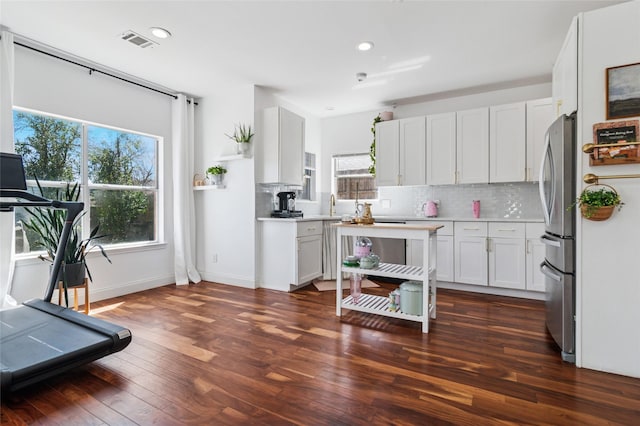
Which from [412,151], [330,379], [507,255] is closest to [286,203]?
[412,151]

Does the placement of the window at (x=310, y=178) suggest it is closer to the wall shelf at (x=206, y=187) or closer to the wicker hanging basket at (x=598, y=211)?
the wall shelf at (x=206, y=187)

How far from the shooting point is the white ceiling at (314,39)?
2.55m

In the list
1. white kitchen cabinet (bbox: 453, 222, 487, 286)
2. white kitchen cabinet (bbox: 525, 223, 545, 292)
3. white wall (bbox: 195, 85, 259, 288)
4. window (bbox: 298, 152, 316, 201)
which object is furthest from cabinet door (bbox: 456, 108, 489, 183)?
white wall (bbox: 195, 85, 259, 288)

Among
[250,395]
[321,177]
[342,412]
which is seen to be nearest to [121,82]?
[321,177]

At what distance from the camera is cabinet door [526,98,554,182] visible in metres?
3.77

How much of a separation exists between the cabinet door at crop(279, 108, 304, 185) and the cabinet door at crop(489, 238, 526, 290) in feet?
8.93

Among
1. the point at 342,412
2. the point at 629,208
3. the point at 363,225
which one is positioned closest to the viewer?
the point at 342,412

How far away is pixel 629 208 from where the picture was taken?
1.98m

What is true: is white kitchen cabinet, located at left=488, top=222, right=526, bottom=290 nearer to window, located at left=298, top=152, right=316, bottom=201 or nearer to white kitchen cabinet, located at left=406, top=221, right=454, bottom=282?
white kitchen cabinet, located at left=406, top=221, right=454, bottom=282

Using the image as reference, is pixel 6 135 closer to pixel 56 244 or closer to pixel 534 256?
pixel 56 244

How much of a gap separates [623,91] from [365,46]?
2.09 meters

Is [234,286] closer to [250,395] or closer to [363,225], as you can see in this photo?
[363,225]

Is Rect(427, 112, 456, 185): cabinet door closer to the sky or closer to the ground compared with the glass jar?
closer to the sky

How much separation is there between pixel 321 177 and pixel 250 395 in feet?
14.5
